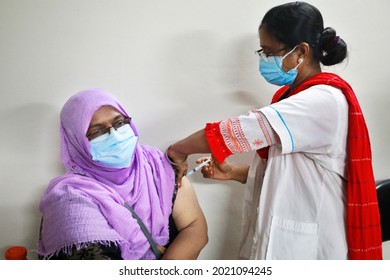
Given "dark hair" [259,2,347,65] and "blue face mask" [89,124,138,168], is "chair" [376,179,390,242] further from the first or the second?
"blue face mask" [89,124,138,168]

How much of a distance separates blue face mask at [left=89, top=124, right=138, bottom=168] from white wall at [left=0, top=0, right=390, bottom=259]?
0.97ft

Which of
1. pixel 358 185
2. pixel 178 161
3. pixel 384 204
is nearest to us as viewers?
pixel 358 185

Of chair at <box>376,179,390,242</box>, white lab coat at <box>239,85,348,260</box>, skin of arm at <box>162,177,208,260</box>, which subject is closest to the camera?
white lab coat at <box>239,85,348,260</box>

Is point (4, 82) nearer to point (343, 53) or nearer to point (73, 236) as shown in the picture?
point (73, 236)

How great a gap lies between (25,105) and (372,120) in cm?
165

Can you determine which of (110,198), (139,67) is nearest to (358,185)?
(110,198)

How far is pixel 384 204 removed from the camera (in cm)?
134

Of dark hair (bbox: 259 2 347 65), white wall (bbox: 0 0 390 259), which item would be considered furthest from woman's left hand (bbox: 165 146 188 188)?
dark hair (bbox: 259 2 347 65)

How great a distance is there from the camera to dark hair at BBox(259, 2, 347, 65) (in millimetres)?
993

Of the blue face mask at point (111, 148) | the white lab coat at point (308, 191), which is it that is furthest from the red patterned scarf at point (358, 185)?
the blue face mask at point (111, 148)

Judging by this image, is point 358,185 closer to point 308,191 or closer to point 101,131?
point 308,191

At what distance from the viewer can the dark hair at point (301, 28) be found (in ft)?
3.26

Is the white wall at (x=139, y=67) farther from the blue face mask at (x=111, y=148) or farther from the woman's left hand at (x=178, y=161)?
the blue face mask at (x=111, y=148)

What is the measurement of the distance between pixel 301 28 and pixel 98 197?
3.00ft
